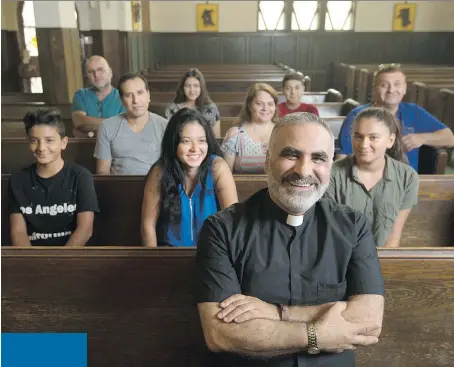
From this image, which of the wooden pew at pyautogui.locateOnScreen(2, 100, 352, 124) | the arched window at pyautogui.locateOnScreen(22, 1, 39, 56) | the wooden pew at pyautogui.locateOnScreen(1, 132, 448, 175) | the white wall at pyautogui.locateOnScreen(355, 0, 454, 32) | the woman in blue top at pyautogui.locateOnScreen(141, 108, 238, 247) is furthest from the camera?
the white wall at pyautogui.locateOnScreen(355, 0, 454, 32)

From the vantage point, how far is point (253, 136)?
290 centimetres

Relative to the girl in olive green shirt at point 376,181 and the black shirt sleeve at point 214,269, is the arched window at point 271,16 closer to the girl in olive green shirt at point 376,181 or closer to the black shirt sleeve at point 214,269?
the girl in olive green shirt at point 376,181

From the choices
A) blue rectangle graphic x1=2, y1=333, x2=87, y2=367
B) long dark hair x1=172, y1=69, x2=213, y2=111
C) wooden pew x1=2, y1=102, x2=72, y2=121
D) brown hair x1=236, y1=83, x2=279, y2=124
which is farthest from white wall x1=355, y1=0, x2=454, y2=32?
blue rectangle graphic x1=2, y1=333, x2=87, y2=367

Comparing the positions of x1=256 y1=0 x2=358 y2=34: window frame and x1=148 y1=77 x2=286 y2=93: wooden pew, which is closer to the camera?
x1=148 y1=77 x2=286 y2=93: wooden pew

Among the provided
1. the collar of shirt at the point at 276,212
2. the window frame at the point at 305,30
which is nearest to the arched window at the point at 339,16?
the window frame at the point at 305,30

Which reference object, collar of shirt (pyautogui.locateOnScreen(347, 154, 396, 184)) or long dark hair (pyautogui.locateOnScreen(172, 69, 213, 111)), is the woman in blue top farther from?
long dark hair (pyautogui.locateOnScreen(172, 69, 213, 111))

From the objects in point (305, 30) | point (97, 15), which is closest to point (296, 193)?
point (97, 15)

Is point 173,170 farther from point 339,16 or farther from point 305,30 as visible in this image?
point 339,16

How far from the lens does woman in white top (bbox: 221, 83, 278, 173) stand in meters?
2.85

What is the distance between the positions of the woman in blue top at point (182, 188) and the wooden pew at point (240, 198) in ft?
1.41

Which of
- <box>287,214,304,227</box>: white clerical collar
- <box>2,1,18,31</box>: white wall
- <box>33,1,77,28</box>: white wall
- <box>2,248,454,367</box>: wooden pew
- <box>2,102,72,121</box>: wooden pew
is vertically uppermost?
<box>2,1,18,31</box>: white wall

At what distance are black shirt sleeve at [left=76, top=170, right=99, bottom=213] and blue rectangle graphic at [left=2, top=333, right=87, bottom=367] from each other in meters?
0.88

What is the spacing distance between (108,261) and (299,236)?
2.21 feet

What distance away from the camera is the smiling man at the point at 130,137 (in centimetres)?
284
